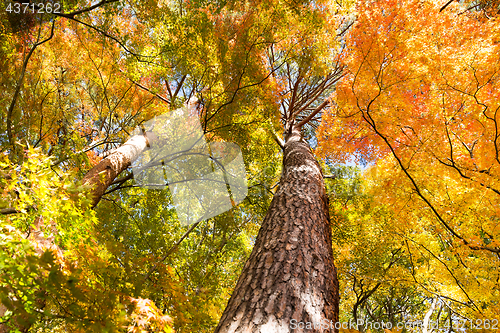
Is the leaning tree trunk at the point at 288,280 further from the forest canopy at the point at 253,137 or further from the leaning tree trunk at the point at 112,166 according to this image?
the leaning tree trunk at the point at 112,166

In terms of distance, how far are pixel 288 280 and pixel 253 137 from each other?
438cm

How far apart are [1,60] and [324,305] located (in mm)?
5426

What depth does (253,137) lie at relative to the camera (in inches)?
228

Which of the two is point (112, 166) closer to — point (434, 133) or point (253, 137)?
point (253, 137)

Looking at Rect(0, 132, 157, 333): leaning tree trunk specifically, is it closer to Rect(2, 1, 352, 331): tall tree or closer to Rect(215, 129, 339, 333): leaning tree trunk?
Rect(2, 1, 352, 331): tall tree

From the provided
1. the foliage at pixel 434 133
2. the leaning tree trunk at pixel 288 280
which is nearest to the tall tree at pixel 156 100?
the leaning tree trunk at pixel 288 280

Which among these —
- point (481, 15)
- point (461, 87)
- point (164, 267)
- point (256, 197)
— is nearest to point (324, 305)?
point (164, 267)

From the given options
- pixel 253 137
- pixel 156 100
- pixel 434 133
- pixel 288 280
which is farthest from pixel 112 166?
pixel 434 133

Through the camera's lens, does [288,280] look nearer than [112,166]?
Yes

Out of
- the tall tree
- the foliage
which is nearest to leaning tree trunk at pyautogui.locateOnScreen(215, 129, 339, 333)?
the tall tree

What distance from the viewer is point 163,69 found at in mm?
4500

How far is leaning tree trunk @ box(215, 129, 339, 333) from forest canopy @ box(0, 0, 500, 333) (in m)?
0.02

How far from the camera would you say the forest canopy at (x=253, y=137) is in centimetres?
217

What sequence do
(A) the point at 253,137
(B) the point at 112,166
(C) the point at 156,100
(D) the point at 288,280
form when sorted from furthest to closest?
(C) the point at 156,100 → (A) the point at 253,137 → (B) the point at 112,166 → (D) the point at 288,280
